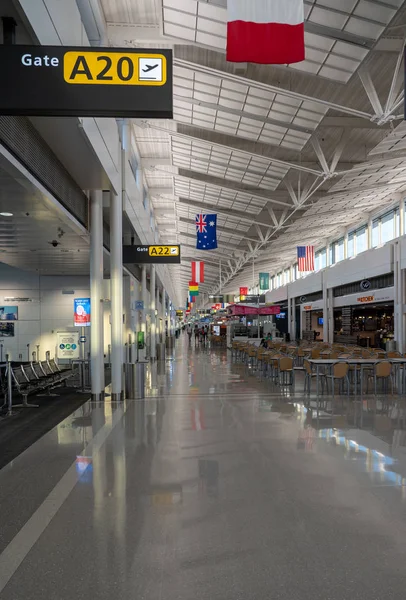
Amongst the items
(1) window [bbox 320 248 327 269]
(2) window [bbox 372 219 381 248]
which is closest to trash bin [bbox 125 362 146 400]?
(2) window [bbox 372 219 381 248]

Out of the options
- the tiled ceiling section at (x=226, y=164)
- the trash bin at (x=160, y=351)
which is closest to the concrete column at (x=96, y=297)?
the tiled ceiling section at (x=226, y=164)

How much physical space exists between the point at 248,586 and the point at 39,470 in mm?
3276

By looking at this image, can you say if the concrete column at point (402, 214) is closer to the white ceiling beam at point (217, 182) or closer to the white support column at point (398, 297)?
the white support column at point (398, 297)

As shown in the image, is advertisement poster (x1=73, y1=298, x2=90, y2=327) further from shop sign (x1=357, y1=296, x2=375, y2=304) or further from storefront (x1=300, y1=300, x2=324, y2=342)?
storefront (x1=300, y1=300, x2=324, y2=342)

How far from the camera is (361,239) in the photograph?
1105 inches

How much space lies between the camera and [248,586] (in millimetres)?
2936

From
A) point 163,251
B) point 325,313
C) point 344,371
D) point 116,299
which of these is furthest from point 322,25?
point 325,313

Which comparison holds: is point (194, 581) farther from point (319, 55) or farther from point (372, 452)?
point (319, 55)

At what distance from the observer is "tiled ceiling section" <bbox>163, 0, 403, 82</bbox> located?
9.47 m

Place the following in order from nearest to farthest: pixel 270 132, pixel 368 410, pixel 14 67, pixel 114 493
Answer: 1. pixel 14 67
2. pixel 114 493
3. pixel 368 410
4. pixel 270 132

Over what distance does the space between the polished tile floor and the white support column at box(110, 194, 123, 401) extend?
8.74 feet

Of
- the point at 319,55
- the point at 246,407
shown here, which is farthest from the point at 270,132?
the point at 246,407

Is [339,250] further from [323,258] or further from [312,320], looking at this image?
[312,320]

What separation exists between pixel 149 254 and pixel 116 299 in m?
2.19
